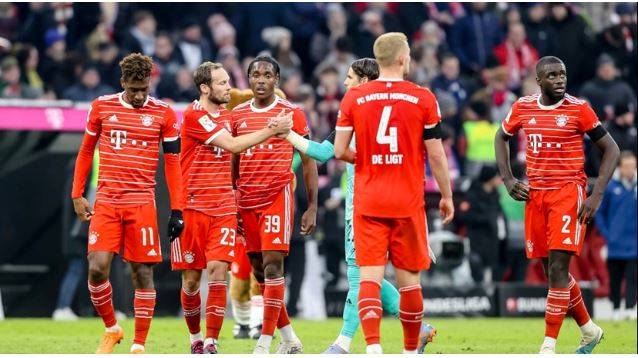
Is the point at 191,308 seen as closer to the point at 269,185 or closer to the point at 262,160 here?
the point at 269,185

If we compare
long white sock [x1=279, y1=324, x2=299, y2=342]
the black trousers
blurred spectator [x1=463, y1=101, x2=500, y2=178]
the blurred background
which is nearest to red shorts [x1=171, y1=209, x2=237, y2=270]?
long white sock [x1=279, y1=324, x2=299, y2=342]

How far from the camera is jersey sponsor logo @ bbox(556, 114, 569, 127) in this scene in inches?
547

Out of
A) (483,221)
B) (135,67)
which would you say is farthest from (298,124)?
(483,221)

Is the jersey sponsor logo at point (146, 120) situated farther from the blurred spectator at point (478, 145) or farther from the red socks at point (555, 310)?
the blurred spectator at point (478, 145)

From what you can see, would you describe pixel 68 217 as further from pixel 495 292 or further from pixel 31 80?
pixel 495 292

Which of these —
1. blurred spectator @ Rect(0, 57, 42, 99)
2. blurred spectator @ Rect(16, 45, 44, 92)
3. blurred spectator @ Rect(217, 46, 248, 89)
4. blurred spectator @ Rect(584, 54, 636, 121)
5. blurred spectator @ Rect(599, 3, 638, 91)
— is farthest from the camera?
blurred spectator @ Rect(599, 3, 638, 91)

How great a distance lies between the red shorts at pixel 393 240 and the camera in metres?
11.6

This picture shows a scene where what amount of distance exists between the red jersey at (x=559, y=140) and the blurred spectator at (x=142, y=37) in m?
12.2

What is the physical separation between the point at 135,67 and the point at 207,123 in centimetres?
84

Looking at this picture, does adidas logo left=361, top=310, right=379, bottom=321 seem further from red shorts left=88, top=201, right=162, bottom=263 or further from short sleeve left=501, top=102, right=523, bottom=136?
short sleeve left=501, top=102, right=523, bottom=136

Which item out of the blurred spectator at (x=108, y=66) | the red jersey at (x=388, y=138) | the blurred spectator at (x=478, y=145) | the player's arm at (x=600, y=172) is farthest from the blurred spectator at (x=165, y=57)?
the red jersey at (x=388, y=138)

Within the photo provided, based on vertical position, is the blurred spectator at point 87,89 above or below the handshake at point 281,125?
above

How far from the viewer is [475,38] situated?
2772 centimetres

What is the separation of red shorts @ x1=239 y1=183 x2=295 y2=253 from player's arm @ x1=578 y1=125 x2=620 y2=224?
2.74 metres
